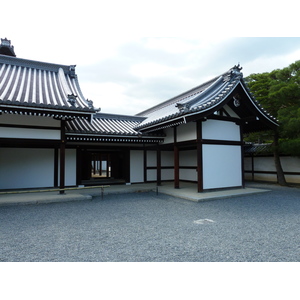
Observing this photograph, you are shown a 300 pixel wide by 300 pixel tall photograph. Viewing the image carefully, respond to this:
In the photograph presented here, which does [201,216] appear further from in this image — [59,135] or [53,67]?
[53,67]

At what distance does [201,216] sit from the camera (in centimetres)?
596

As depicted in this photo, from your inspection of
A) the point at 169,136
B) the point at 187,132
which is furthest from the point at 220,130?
the point at 169,136

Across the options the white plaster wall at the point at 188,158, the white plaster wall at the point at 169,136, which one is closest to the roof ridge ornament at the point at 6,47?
the white plaster wall at the point at 169,136

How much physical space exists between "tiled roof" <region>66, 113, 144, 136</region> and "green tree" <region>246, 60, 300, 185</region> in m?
7.17

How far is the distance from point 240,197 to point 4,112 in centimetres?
911

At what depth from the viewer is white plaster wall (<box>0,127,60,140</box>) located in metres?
7.92

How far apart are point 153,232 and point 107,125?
8.45 meters

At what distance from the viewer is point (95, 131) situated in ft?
33.7

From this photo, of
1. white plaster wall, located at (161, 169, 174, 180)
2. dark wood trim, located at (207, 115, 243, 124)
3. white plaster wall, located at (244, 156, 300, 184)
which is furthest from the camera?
white plaster wall, located at (161, 169, 174, 180)

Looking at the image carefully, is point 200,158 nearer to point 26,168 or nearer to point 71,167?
point 71,167

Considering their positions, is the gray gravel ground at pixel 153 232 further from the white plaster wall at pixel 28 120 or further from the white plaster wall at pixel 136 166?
the white plaster wall at pixel 136 166

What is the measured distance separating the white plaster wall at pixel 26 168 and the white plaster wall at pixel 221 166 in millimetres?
7370

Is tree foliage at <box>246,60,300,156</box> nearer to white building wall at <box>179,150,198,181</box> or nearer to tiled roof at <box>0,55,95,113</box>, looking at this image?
white building wall at <box>179,150,198,181</box>

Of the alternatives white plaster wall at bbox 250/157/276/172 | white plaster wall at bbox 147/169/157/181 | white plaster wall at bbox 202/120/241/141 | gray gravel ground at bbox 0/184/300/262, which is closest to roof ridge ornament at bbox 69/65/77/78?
white plaster wall at bbox 147/169/157/181
